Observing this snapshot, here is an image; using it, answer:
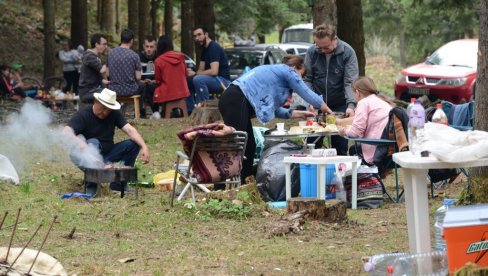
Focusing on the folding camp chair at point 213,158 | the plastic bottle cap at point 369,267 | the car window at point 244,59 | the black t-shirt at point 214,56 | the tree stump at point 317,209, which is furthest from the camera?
the car window at point 244,59

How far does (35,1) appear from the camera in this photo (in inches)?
1879

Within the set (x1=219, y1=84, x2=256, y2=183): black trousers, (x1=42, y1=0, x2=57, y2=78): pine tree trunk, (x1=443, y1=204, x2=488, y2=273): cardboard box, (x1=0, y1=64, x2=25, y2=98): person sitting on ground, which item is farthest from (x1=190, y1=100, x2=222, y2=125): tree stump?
(x1=42, y1=0, x2=57, y2=78): pine tree trunk

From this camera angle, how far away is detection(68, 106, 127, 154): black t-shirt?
11.9 metres

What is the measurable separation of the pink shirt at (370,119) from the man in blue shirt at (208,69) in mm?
8249

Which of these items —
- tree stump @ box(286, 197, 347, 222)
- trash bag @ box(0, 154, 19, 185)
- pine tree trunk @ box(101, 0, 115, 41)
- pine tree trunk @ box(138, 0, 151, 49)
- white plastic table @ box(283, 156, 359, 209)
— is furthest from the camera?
pine tree trunk @ box(101, 0, 115, 41)

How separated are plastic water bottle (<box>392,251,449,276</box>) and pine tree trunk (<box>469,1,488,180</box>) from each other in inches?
43.3

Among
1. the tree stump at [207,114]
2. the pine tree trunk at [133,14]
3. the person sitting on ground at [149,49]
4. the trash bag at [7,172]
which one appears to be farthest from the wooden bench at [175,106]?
the pine tree trunk at [133,14]

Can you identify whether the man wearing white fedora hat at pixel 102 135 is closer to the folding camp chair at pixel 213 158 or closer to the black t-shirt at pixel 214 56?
the folding camp chair at pixel 213 158

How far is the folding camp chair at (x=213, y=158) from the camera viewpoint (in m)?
10.6

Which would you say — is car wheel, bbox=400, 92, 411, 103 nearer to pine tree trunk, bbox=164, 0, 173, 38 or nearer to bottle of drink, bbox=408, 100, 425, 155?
pine tree trunk, bbox=164, 0, 173, 38

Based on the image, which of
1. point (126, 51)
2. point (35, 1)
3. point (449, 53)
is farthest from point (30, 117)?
point (35, 1)

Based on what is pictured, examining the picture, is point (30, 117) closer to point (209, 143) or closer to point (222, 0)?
point (209, 143)

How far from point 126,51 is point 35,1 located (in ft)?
100.0

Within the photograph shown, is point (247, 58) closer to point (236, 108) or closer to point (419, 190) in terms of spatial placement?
point (236, 108)
